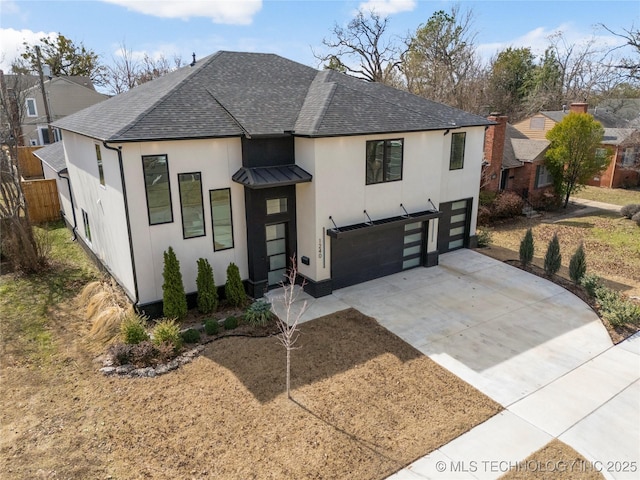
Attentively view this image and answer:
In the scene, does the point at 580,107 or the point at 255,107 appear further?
the point at 580,107

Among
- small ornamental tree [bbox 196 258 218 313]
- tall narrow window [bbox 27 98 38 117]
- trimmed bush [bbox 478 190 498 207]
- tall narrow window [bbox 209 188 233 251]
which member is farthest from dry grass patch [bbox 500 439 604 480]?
tall narrow window [bbox 27 98 38 117]

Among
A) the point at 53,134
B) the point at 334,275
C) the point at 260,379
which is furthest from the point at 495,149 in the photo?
the point at 53,134

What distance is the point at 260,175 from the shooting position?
1198 centimetres

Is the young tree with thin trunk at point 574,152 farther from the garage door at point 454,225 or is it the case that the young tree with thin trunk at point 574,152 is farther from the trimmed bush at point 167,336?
the trimmed bush at point 167,336

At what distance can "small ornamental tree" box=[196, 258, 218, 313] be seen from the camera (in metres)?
11.7

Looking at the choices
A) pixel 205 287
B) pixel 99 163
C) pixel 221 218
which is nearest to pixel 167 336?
pixel 205 287

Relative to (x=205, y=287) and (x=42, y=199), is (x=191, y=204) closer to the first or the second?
(x=205, y=287)

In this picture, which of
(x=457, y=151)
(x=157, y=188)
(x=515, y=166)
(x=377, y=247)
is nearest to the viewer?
(x=157, y=188)

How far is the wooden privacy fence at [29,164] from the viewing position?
29984 millimetres

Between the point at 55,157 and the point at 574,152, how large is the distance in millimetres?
27669

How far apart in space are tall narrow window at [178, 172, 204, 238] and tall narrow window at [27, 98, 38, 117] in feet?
109

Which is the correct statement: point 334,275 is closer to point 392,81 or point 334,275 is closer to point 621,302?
point 621,302

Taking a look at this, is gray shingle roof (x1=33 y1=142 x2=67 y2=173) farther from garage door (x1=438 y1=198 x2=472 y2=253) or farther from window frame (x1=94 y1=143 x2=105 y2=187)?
garage door (x1=438 y1=198 x2=472 y2=253)

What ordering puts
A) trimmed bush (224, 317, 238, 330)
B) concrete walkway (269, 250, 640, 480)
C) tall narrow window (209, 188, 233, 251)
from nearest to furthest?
1. concrete walkway (269, 250, 640, 480)
2. trimmed bush (224, 317, 238, 330)
3. tall narrow window (209, 188, 233, 251)
